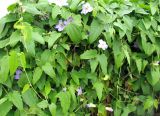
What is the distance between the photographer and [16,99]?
5.34 ft

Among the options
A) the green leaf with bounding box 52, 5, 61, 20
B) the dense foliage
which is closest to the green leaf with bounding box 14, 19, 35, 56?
the dense foliage

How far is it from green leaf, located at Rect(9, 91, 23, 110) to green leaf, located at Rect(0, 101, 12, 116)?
0.03 metres

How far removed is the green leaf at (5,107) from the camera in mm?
1628

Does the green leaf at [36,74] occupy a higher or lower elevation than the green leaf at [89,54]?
lower

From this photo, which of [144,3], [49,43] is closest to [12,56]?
[49,43]

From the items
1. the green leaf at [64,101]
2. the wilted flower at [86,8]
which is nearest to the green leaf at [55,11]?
the wilted flower at [86,8]

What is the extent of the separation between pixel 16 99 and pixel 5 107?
62mm

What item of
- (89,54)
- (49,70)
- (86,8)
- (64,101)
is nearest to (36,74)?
(49,70)

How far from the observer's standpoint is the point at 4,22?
171cm

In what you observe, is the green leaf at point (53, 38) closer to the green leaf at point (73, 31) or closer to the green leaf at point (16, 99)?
the green leaf at point (73, 31)

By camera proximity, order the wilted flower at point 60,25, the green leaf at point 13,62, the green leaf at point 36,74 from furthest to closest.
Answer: the wilted flower at point 60,25 < the green leaf at point 36,74 < the green leaf at point 13,62

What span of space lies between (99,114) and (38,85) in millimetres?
377

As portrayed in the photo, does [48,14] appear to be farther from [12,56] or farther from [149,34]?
[149,34]

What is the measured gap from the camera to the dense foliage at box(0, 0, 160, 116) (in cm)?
166
